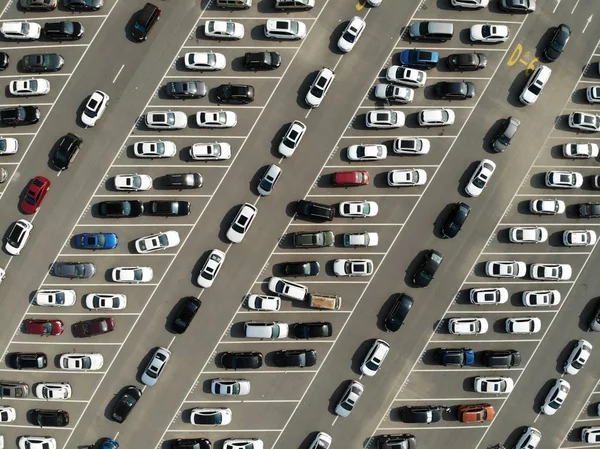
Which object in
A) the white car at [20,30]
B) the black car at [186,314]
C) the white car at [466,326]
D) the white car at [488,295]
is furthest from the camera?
the white car at [488,295]

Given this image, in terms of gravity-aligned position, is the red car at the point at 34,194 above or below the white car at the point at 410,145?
below

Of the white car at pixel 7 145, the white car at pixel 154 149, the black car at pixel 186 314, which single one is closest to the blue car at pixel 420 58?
the white car at pixel 154 149

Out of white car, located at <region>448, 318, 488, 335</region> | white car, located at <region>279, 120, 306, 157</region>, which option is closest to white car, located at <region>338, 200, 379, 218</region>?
white car, located at <region>279, 120, 306, 157</region>

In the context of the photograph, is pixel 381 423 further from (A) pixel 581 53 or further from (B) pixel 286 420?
(A) pixel 581 53

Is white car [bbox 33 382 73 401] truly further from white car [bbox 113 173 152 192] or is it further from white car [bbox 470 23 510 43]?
white car [bbox 470 23 510 43]

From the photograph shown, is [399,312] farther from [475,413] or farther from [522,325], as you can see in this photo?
[475,413]

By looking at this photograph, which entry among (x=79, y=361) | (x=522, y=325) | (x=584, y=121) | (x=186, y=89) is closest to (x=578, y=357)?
(x=522, y=325)

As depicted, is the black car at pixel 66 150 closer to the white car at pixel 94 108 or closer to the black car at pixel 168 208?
the white car at pixel 94 108

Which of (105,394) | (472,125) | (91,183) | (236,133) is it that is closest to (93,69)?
(91,183)
